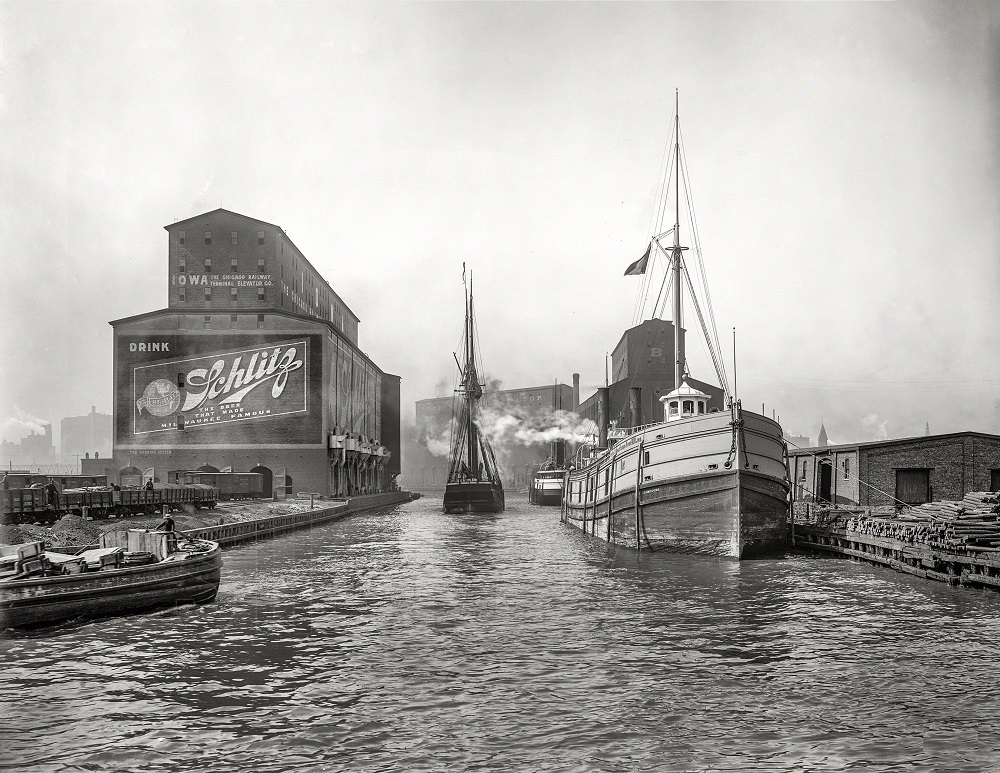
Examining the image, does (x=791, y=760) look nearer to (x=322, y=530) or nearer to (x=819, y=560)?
(x=819, y=560)

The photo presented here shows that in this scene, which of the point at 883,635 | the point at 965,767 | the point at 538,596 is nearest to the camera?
the point at 965,767

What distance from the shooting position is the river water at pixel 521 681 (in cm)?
1032

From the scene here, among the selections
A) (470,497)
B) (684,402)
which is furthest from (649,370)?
(684,402)

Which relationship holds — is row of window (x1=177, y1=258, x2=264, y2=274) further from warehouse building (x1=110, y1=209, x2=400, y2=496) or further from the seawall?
the seawall

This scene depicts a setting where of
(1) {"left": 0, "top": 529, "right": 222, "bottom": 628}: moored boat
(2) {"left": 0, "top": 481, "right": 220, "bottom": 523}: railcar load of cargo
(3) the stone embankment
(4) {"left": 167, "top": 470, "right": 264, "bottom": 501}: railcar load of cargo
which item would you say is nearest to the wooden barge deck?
(1) {"left": 0, "top": 529, "right": 222, "bottom": 628}: moored boat

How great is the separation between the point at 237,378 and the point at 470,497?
68.4 ft

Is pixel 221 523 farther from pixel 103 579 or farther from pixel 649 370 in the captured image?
pixel 649 370

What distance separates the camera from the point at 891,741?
10734 millimetres

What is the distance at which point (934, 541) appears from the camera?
24.9 metres

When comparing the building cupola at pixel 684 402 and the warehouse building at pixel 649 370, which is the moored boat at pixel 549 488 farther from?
the building cupola at pixel 684 402

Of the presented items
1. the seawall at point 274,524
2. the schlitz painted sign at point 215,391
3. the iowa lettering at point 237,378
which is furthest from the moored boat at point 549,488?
the iowa lettering at point 237,378

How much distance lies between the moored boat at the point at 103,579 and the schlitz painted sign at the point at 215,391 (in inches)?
1652

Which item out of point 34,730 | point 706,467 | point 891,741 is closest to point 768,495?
point 706,467

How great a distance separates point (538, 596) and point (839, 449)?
28001mm
